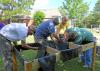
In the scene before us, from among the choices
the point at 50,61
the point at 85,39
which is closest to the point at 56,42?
the point at 85,39

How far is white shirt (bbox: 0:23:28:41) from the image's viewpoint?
14.7 ft

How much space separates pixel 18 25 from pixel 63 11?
24651mm

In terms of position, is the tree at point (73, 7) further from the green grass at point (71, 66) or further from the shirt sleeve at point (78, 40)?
the shirt sleeve at point (78, 40)

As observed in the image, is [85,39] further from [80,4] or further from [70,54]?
[80,4]

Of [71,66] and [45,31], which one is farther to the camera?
[71,66]

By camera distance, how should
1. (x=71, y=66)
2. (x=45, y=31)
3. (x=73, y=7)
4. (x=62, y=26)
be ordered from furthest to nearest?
(x=73, y=7) < (x=71, y=66) < (x=62, y=26) < (x=45, y=31)

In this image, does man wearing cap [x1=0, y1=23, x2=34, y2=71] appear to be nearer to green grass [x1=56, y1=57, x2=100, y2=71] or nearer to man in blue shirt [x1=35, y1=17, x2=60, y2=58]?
man in blue shirt [x1=35, y1=17, x2=60, y2=58]

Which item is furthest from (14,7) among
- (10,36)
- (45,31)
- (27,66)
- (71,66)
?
(27,66)

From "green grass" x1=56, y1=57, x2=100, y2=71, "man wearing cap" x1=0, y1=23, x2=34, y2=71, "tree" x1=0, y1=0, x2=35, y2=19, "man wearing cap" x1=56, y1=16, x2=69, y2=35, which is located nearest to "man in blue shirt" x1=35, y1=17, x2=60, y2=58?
"man wearing cap" x1=56, y1=16, x2=69, y2=35

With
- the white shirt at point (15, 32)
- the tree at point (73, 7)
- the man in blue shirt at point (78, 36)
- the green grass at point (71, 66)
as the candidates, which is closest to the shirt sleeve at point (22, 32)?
the white shirt at point (15, 32)

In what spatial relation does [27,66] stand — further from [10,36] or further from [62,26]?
[62,26]

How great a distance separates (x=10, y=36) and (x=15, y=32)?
0.13 metres

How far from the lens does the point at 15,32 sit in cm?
452

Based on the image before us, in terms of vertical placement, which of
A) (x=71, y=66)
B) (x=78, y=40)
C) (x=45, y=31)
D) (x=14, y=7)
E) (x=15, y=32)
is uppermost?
(x=14, y=7)
